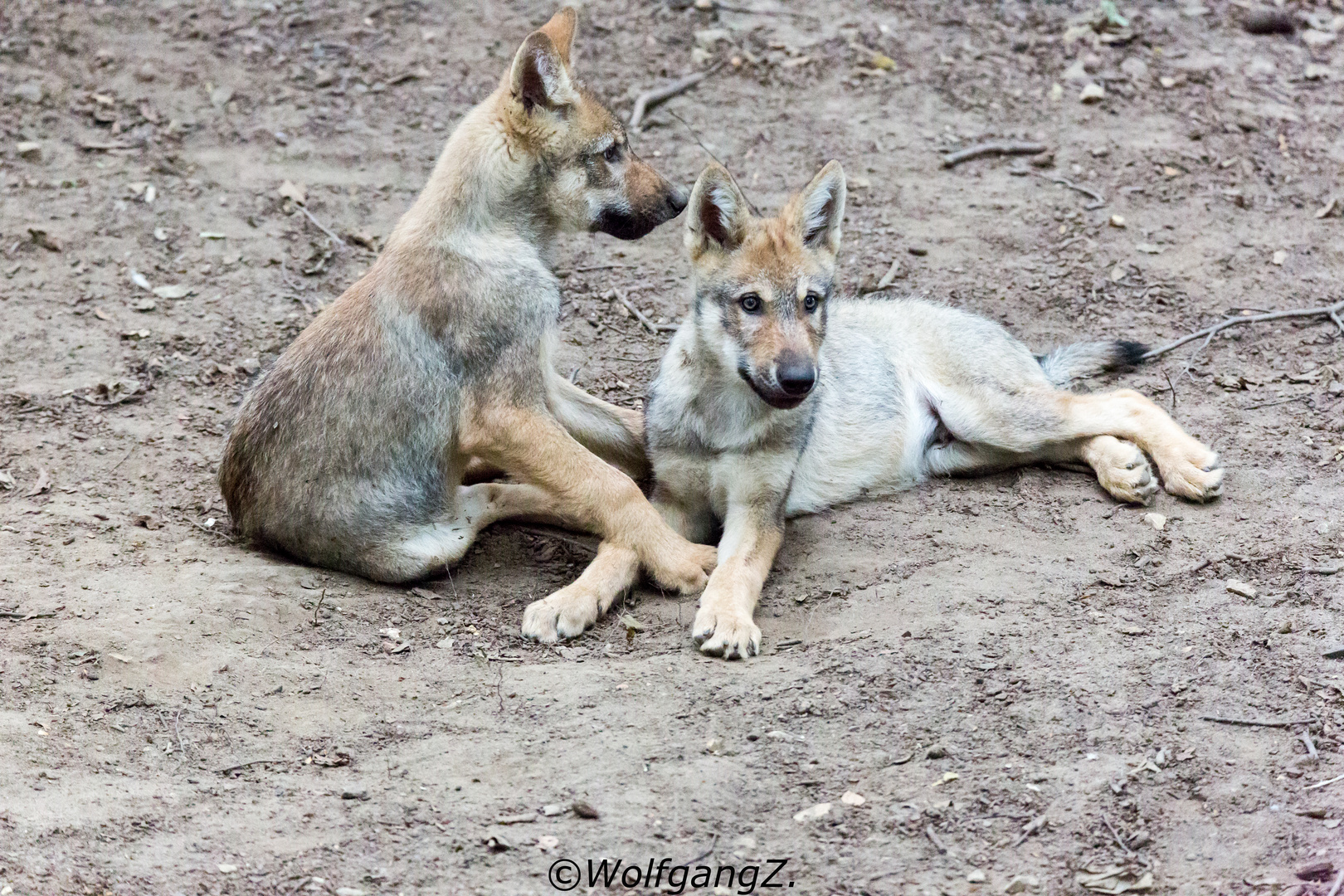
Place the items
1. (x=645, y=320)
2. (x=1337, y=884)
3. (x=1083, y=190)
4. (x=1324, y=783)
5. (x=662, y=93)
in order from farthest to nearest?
(x=662, y=93) → (x=1083, y=190) → (x=645, y=320) → (x=1324, y=783) → (x=1337, y=884)

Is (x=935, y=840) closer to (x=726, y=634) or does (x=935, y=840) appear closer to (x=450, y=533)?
(x=726, y=634)

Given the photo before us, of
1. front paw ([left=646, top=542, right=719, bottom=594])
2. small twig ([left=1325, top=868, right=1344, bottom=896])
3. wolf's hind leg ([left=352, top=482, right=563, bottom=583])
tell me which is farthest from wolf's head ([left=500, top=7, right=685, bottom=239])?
small twig ([left=1325, top=868, right=1344, bottom=896])

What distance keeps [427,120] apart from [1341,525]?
719cm

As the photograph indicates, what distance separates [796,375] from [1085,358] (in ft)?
9.53

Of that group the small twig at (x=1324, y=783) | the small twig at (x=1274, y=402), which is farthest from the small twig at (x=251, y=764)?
the small twig at (x=1274, y=402)

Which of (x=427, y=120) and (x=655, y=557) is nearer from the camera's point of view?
(x=655, y=557)

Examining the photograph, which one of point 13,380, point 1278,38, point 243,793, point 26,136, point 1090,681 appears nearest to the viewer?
point 243,793

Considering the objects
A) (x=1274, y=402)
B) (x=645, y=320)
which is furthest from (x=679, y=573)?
(x=1274, y=402)

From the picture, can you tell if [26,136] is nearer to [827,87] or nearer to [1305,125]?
[827,87]

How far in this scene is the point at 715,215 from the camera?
6484 mm

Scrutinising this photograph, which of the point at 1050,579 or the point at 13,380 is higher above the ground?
the point at 13,380

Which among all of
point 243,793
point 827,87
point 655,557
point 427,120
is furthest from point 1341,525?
point 427,120

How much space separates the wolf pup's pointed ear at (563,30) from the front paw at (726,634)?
3080 millimetres

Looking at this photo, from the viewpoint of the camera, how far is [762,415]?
264 inches
